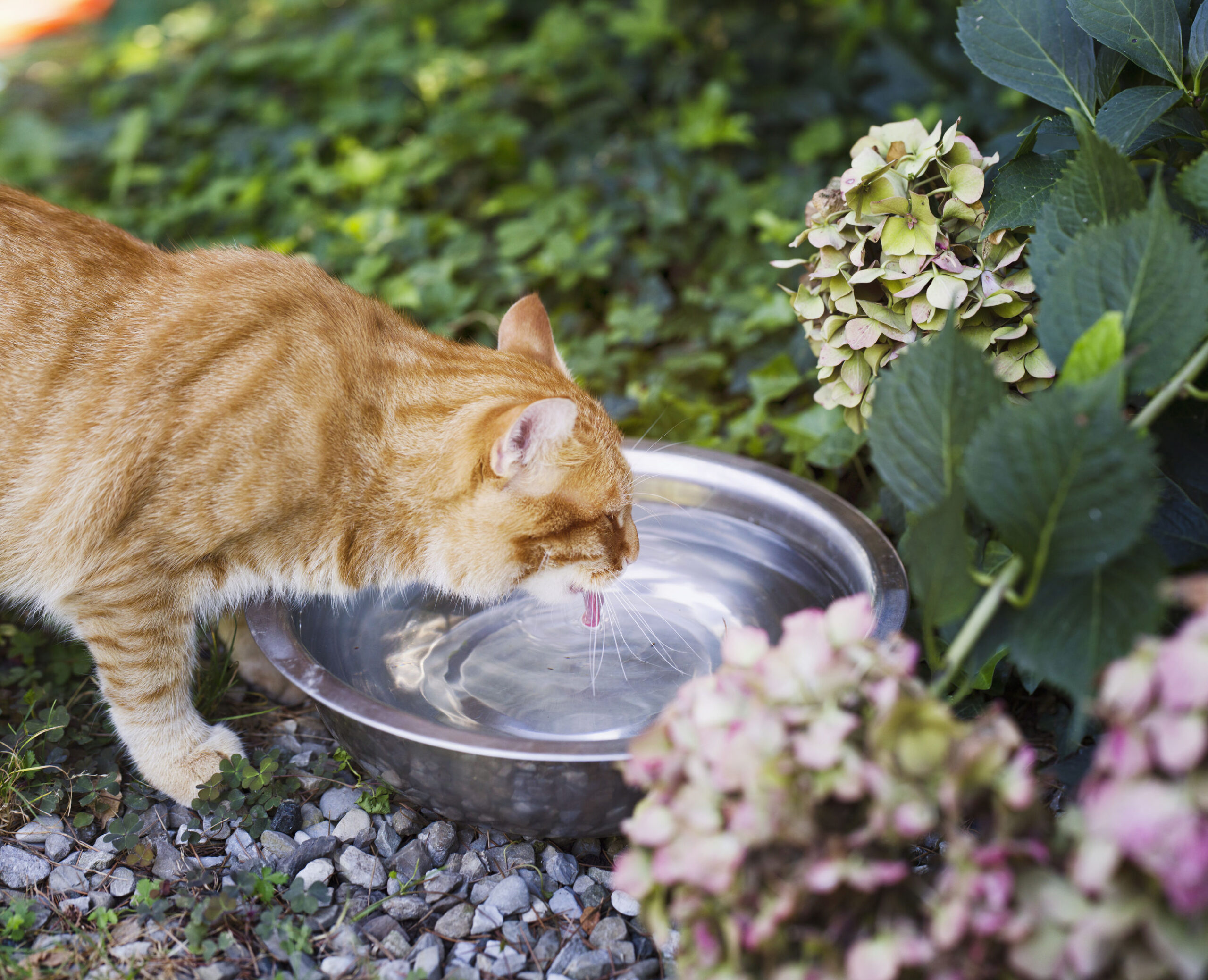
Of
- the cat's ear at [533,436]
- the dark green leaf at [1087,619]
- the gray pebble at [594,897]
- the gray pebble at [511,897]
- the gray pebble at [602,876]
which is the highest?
the dark green leaf at [1087,619]

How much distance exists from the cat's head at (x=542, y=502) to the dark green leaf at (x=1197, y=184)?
40.2 inches

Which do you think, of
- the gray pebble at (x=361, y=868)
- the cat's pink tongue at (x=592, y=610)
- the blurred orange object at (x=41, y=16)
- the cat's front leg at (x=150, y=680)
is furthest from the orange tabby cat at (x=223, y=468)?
the blurred orange object at (x=41, y=16)

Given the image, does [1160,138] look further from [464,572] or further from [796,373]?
[464,572]

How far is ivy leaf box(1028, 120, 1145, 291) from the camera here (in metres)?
1.49

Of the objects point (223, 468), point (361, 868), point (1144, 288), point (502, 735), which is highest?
point (1144, 288)

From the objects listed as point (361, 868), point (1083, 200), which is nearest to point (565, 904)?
point (361, 868)

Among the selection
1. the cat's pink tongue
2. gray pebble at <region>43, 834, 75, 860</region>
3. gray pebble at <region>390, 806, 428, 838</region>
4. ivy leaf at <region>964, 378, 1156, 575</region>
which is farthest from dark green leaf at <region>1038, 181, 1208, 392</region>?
gray pebble at <region>43, 834, 75, 860</region>

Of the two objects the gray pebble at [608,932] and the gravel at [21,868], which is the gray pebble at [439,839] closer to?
the gray pebble at [608,932]

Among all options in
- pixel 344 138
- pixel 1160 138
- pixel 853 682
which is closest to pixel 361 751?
pixel 853 682

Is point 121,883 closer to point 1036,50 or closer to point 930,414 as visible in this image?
point 930,414

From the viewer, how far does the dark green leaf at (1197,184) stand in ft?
4.91

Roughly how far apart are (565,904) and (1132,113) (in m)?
1.69

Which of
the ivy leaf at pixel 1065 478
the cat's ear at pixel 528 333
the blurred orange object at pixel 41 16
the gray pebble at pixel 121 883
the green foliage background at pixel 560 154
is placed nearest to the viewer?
the ivy leaf at pixel 1065 478

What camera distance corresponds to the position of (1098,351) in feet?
4.40
